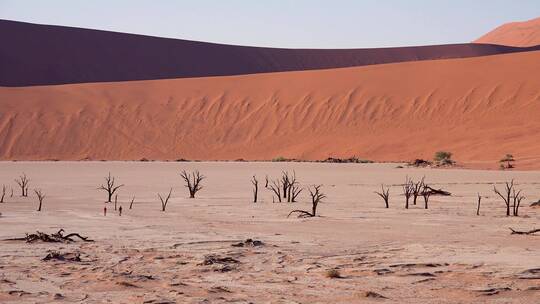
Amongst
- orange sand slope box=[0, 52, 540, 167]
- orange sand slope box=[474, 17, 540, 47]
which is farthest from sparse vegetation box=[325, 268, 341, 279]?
orange sand slope box=[474, 17, 540, 47]

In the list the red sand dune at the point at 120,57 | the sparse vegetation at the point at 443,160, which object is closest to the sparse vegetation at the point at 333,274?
the sparse vegetation at the point at 443,160

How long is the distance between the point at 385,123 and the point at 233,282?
1585 inches

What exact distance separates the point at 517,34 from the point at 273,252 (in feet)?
430

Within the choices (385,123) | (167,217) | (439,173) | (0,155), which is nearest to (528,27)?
(385,123)

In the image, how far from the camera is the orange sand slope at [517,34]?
125312mm

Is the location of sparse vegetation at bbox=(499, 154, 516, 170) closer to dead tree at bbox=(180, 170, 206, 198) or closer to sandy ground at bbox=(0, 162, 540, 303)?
sandy ground at bbox=(0, 162, 540, 303)

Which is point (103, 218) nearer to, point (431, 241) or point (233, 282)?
point (431, 241)

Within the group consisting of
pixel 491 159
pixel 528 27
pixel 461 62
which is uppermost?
pixel 528 27

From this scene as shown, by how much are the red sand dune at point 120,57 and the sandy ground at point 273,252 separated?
63.9m

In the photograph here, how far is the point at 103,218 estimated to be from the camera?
43.3 ft

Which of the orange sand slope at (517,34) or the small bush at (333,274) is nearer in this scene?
the small bush at (333,274)

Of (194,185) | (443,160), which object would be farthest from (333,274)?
(443,160)

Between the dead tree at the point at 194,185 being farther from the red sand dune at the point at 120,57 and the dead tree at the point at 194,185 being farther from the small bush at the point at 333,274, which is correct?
the red sand dune at the point at 120,57

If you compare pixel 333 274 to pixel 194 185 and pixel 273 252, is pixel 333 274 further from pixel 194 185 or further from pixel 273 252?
pixel 194 185
